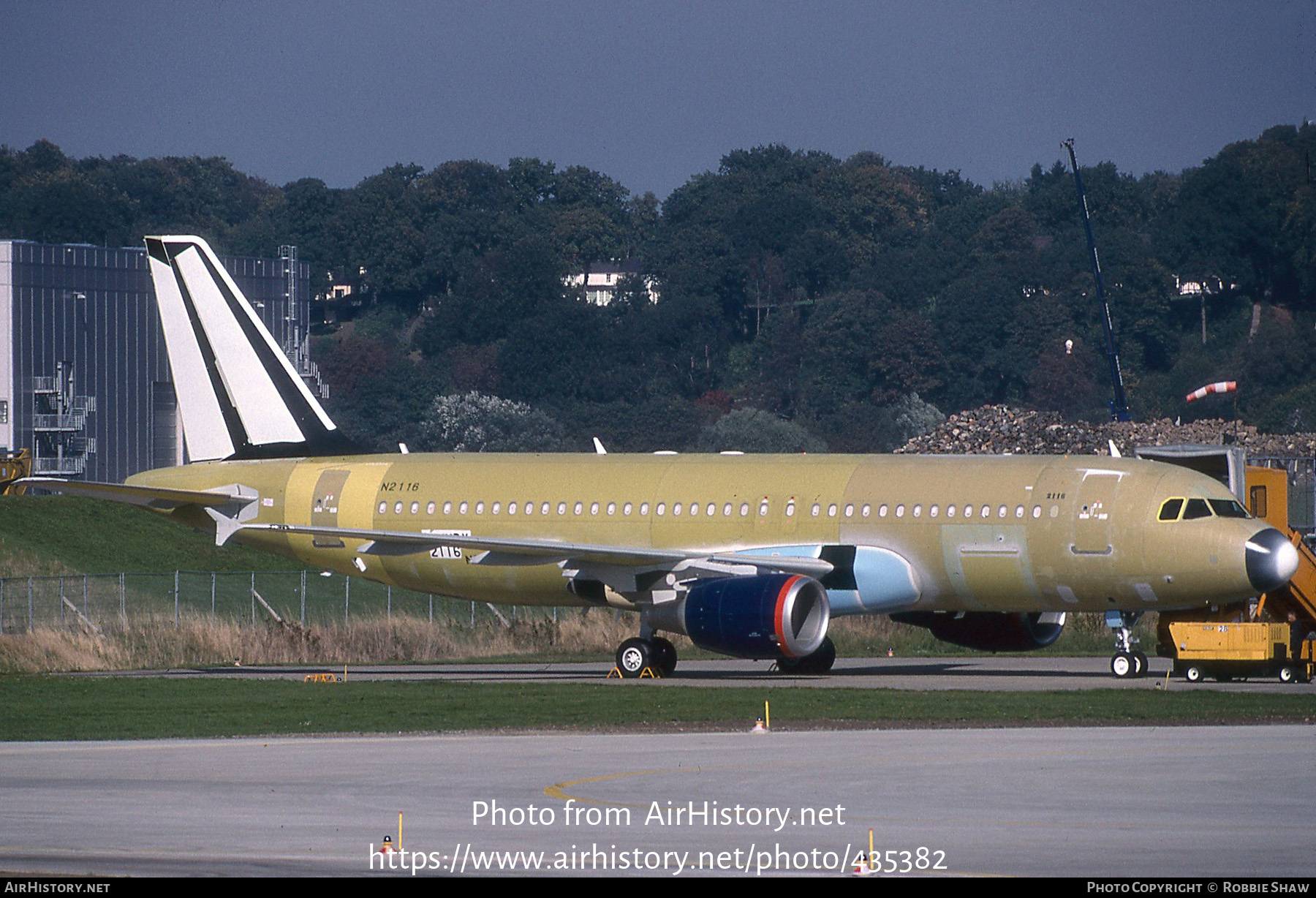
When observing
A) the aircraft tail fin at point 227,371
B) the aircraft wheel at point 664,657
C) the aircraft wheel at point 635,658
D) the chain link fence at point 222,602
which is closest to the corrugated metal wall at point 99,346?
the chain link fence at point 222,602

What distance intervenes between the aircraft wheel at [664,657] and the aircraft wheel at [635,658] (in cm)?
10

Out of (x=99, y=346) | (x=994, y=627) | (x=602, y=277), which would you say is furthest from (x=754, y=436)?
(x=602, y=277)

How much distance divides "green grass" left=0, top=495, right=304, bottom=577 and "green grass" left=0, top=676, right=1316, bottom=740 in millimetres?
25720

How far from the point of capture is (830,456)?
40.0m

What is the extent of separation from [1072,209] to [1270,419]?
5442 cm

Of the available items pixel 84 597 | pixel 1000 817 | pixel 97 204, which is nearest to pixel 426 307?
pixel 97 204

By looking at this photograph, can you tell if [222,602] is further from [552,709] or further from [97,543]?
[552,709]

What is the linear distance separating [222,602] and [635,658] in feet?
71.2

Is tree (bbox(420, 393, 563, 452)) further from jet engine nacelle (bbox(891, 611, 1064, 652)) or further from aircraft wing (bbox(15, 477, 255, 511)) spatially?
jet engine nacelle (bbox(891, 611, 1064, 652))

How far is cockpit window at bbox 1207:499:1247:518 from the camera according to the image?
34688 millimetres

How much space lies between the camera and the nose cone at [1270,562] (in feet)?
110

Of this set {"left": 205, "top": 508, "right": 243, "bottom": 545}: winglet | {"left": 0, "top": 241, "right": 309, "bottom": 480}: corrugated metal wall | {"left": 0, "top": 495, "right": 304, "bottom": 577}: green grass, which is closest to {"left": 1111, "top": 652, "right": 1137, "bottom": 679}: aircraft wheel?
{"left": 205, "top": 508, "right": 243, "bottom": 545}: winglet

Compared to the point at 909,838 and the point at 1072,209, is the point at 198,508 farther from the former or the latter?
the point at 1072,209

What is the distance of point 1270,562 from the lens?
Result: 3366 centimetres
